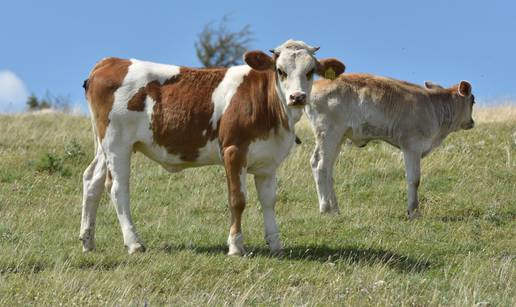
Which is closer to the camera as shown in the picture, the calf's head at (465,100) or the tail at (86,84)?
the tail at (86,84)

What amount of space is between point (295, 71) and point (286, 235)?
9.64 feet

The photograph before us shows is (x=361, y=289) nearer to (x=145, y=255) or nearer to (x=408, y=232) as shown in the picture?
(x=145, y=255)

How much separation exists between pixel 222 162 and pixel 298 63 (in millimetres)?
1577

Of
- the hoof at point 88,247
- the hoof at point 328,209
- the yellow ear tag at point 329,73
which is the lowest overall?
the hoof at point 328,209

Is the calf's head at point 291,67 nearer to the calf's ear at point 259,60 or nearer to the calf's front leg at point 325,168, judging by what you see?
the calf's ear at point 259,60

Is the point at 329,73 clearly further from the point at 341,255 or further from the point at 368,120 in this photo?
the point at 368,120

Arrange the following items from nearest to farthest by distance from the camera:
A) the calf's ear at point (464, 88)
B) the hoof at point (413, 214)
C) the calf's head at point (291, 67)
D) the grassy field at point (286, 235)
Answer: the grassy field at point (286, 235), the calf's head at point (291, 67), the hoof at point (413, 214), the calf's ear at point (464, 88)

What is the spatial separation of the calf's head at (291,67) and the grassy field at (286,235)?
73.8 inches

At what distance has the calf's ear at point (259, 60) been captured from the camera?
10.6 metres

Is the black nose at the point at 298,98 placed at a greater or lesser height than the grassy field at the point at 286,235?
greater

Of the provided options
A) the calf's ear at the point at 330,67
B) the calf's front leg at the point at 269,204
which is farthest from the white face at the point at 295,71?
the calf's front leg at the point at 269,204

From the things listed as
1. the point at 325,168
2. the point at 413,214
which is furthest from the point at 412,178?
the point at 325,168

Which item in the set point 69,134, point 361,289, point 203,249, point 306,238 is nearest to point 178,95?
point 203,249

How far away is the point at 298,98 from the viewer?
10016 mm
